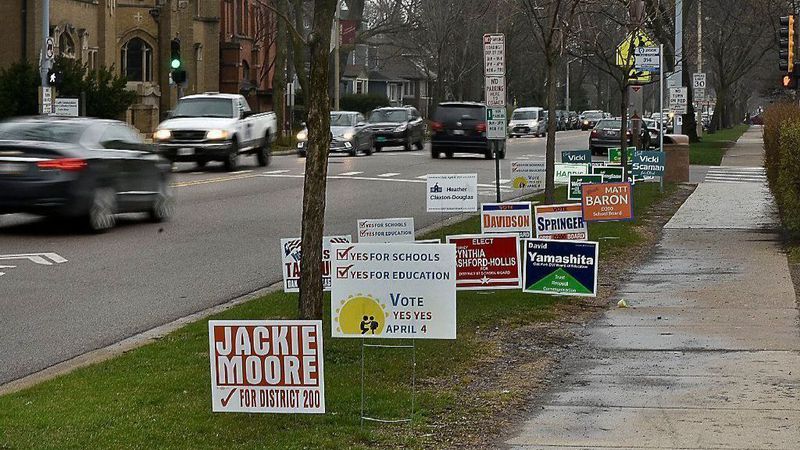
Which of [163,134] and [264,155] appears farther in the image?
[264,155]

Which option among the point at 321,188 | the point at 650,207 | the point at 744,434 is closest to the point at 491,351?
the point at 321,188

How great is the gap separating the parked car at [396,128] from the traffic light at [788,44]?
19.8 m

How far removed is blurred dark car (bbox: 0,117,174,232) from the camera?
17641 mm

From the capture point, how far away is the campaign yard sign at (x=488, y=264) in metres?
12.2

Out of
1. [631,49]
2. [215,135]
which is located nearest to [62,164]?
[631,49]

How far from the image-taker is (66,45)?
50.5 m

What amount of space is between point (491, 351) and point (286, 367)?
11.6ft

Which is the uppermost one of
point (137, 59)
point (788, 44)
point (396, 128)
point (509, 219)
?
point (137, 59)

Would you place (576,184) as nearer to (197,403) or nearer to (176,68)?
(197,403)

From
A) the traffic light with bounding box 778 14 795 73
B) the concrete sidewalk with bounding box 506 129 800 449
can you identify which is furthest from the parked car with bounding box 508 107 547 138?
the concrete sidewalk with bounding box 506 129 800 449

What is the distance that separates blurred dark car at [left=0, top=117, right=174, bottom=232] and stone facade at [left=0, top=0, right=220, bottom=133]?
95.5 ft

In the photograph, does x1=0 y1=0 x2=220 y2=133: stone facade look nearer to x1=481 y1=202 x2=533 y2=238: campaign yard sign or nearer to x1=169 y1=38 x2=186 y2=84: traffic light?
x1=169 y1=38 x2=186 y2=84: traffic light

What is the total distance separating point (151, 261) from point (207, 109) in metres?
17.9

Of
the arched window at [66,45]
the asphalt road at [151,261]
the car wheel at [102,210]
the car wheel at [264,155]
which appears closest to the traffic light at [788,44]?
the asphalt road at [151,261]
